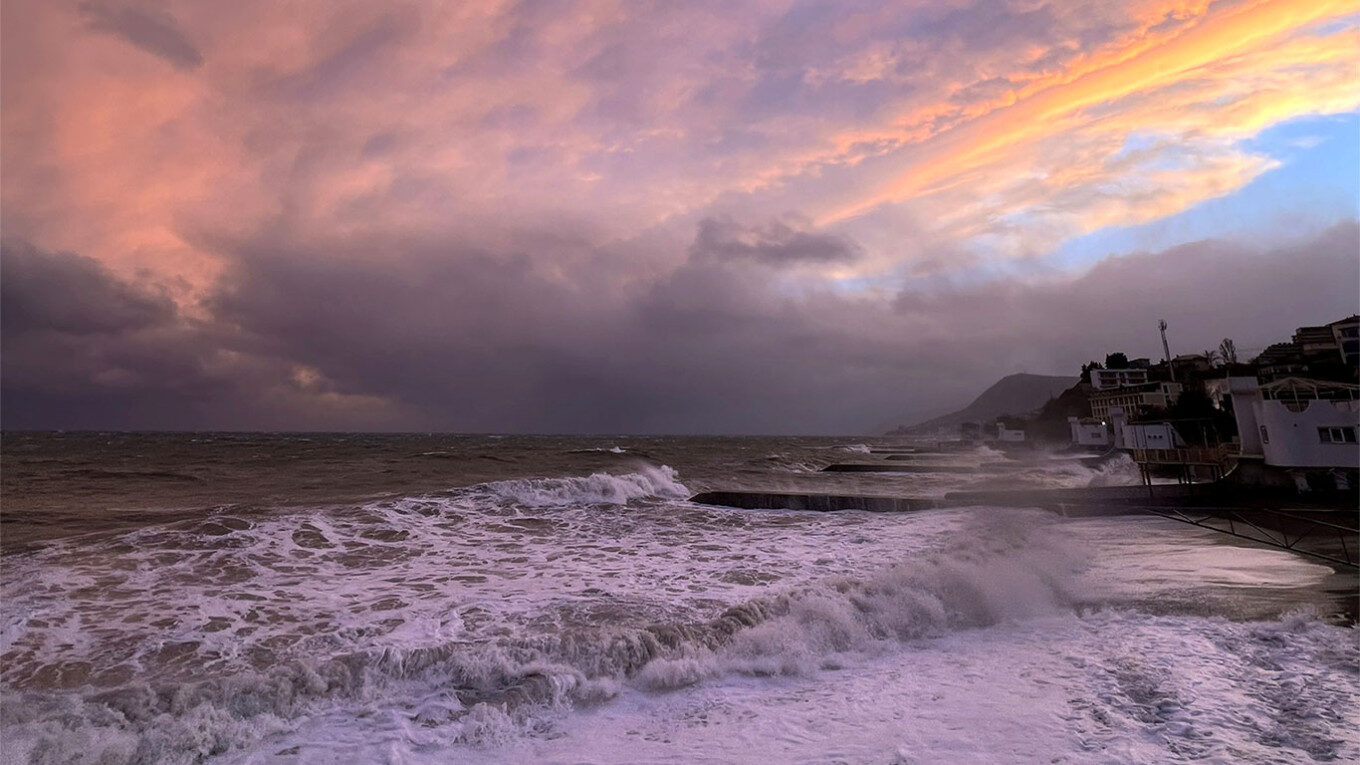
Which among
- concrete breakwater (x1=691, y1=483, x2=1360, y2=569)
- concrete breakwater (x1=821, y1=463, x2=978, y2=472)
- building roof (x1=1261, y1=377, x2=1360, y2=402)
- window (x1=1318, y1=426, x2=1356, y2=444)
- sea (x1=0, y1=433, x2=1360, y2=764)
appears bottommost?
concrete breakwater (x1=821, y1=463, x2=978, y2=472)

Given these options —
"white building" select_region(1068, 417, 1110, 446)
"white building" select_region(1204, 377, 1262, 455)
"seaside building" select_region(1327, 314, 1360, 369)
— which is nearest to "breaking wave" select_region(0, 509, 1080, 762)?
"white building" select_region(1204, 377, 1262, 455)

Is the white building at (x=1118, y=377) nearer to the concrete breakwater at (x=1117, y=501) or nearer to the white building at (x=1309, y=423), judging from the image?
the white building at (x=1309, y=423)

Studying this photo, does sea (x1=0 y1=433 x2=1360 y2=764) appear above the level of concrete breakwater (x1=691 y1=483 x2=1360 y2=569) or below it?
above

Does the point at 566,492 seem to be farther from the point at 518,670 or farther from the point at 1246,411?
the point at 1246,411

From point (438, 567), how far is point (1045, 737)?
1067 centimetres

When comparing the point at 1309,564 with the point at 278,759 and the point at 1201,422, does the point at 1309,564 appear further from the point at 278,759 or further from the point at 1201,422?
the point at 1201,422

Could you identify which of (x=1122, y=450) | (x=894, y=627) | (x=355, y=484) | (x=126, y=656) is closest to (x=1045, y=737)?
(x=894, y=627)

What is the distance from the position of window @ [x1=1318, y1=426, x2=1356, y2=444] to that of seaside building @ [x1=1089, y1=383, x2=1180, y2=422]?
26376 mm

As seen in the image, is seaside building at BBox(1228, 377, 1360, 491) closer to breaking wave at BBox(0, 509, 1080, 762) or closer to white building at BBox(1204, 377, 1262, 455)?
white building at BBox(1204, 377, 1262, 455)

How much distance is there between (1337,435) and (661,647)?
26.3 m

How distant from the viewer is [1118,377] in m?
72.6

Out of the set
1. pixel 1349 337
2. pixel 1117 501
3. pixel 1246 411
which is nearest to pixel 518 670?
pixel 1117 501

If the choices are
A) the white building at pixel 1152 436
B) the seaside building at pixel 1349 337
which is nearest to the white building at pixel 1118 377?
the white building at pixel 1152 436

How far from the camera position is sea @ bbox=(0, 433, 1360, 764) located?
17.9ft
